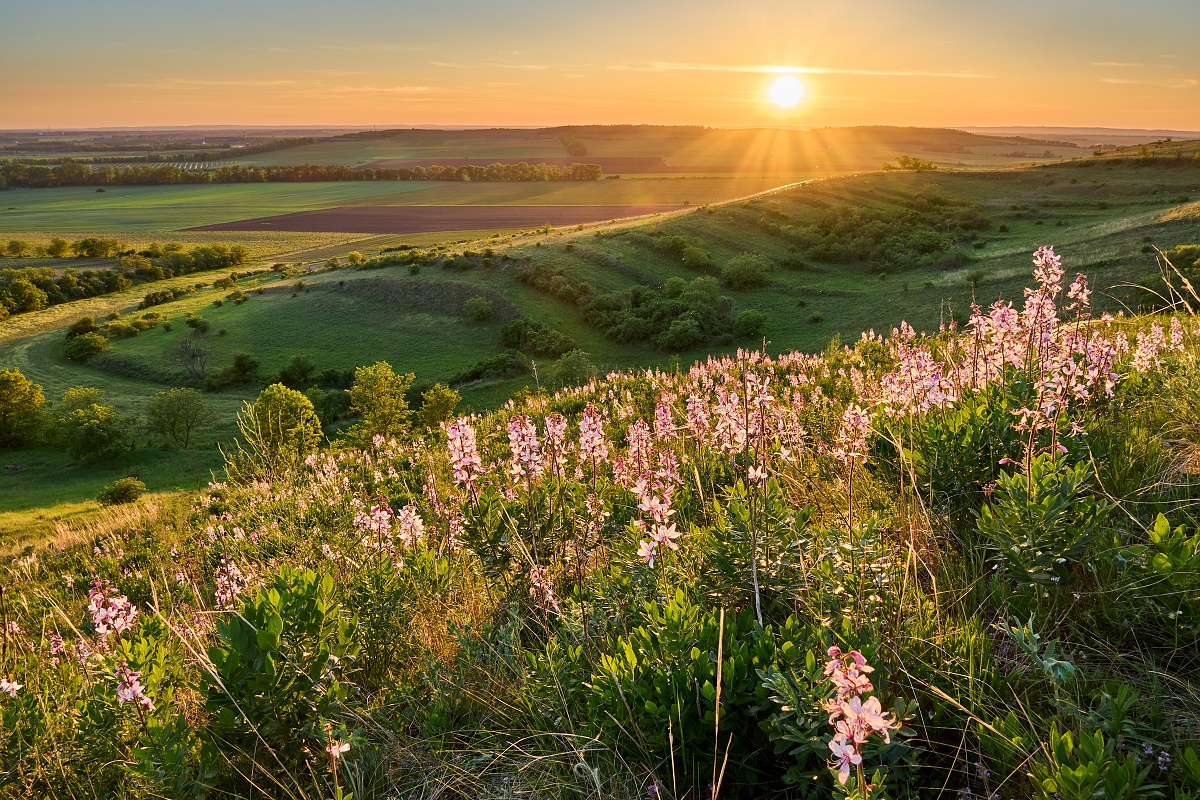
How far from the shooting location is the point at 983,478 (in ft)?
13.7

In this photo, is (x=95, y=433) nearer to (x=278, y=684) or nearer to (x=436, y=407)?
(x=436, y=407)

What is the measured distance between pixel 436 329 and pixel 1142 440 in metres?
82.0

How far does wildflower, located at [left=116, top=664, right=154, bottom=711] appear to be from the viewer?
304 centimetres

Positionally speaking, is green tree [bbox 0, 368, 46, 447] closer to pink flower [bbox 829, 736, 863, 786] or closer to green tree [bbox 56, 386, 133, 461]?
green tree [bbox 56, 386, 133, 461]

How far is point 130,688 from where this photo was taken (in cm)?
306

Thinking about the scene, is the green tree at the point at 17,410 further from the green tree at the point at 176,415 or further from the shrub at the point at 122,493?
the shrub at the point at 122,493

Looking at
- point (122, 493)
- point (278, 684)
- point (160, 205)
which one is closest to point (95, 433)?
point (122, 493)

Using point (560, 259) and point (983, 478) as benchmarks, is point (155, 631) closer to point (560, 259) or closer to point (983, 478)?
point (983, 478)

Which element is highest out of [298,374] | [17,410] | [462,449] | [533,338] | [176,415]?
[462,449]

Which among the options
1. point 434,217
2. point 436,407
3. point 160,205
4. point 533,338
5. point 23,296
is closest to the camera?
point 436,407

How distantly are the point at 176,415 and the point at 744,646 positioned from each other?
73.7 m

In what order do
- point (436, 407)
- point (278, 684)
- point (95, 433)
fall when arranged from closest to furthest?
point (278, 684)
point (436, 407)
point (95, 433)

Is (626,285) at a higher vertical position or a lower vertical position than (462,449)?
lower

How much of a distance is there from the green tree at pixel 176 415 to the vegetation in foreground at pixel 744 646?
225 feet
